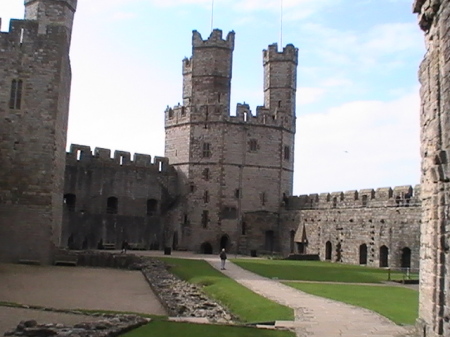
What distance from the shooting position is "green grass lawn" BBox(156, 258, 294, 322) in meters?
13.1

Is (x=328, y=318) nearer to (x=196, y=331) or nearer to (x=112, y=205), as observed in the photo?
(x=196, y=331)

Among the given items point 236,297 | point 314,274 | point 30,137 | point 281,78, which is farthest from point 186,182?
point 236,297

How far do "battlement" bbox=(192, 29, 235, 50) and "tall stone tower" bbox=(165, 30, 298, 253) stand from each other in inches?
2.2

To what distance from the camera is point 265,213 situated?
41875mm

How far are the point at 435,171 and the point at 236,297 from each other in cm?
796

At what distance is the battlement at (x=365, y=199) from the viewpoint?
2934cm

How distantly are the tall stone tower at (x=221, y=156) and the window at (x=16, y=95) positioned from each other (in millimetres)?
17414

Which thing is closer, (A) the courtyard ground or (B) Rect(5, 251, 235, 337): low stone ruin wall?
(B) Rect(5, 251, 235, 337): low stone ruin wall

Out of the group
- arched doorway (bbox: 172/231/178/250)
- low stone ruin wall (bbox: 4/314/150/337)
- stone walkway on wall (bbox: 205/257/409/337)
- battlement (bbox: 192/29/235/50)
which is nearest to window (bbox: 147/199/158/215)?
arched doorway (bbox: 172/231/178/250)

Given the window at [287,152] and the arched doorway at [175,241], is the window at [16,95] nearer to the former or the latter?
the arched doorway at [175,241]

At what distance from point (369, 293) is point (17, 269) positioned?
12760mm

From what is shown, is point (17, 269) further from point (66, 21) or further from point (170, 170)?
point (170, 170)

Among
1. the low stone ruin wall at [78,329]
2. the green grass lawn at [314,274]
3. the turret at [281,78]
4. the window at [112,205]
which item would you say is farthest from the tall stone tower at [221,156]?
the low stone ruin wall at [78,329]

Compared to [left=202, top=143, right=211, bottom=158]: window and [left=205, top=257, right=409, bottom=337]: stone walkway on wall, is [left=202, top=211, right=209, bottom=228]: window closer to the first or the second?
[left=202, top=143, right=211, bottom=158]: window
